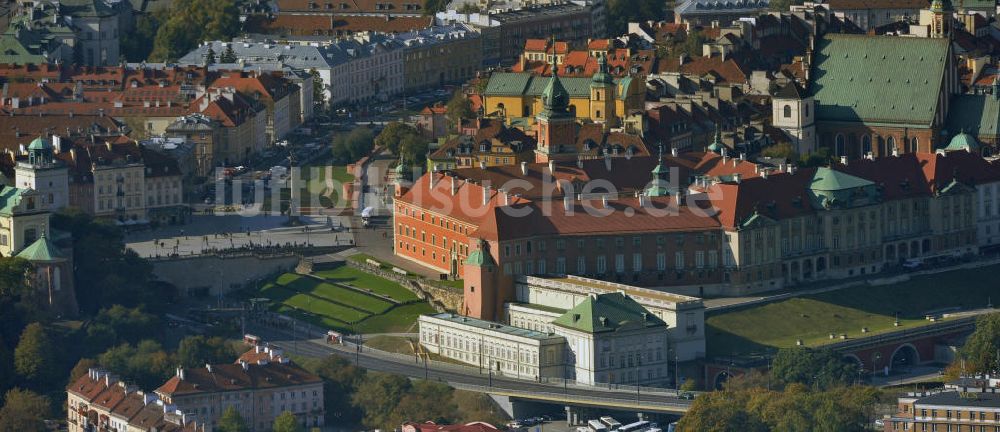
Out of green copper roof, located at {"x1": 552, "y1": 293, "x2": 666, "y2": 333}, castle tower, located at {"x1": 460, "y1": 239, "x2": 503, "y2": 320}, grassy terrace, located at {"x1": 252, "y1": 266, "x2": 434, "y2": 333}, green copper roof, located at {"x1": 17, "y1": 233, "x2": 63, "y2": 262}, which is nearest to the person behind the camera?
green copper roof, located at {"x1": 552, "y1": 293, "x2": 666, "y2": 333}

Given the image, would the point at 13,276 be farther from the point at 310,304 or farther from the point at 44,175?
the point at 44,175

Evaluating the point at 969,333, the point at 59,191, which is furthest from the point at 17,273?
the point at 969,333

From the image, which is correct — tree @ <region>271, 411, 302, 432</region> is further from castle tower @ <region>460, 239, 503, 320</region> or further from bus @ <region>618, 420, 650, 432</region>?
castle tower @ <region>460, 239, 503, 320</region>

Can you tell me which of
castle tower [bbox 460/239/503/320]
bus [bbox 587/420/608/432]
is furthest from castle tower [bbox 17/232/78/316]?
bus [bbox 587/420/608/432]

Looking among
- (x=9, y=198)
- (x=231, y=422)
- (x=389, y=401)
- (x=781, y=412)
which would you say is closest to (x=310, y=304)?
(x=9, y=198)

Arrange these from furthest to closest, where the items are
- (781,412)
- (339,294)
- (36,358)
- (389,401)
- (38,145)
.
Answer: (38,145)
(339,294)
(36,358)
(389,401)
(781,412)

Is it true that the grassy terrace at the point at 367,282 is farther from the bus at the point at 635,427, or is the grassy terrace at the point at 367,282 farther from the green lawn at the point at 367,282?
the bus at the point at 635,427

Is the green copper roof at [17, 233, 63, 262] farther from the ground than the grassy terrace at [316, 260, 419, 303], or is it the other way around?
the green copper roof at [17, 233, 63, 262]
